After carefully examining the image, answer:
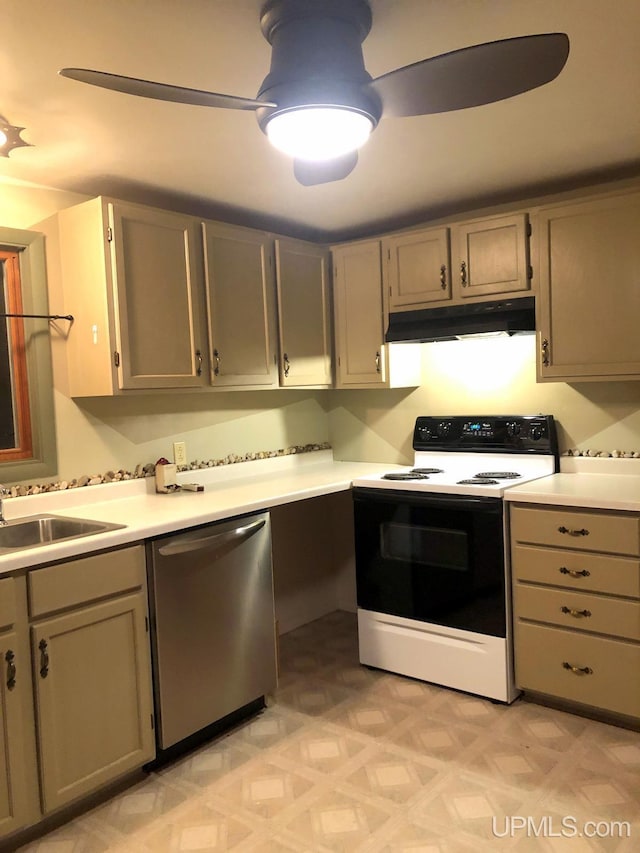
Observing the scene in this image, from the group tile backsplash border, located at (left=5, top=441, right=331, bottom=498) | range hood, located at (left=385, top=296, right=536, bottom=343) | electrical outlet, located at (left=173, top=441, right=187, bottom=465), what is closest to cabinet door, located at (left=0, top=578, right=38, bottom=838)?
tile backsplash border, located at (left=5, top=441, right=331, bottom=498)

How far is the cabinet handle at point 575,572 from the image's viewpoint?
257 centimetres

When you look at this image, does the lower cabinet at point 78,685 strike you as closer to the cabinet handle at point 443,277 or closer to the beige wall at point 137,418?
the beige wall at point 137,418

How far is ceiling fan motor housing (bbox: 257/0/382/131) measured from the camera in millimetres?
1480

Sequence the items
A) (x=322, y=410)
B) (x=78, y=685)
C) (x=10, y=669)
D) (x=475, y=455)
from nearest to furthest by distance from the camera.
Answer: (x=10, y=669) < (x=78, y=685) < (x=475, y=455) < (x=322, y=410)

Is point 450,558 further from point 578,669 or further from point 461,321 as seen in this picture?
point 461,321

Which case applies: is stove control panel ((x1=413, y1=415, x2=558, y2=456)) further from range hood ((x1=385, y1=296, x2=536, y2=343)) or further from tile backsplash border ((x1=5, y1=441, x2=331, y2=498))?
tile backsplash border ((x1=5, y1=441, x2=331, y2=498))

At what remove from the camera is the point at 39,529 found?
252 cm

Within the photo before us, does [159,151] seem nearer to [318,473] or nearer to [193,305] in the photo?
[193,305]

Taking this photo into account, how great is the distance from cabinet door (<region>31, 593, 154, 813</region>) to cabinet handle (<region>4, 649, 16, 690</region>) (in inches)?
2.7

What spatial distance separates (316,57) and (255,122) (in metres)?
0.74

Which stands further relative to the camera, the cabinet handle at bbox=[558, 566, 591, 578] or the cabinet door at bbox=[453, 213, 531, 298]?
the cabinet door at bbox=[453, 213, 531, 298]

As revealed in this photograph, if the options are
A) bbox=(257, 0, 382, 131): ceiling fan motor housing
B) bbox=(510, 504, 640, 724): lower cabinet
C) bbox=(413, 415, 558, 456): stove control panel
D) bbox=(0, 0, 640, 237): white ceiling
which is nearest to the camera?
bbox=(257, 0, 382, 131): ceiling fan motor housing

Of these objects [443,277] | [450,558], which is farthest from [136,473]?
[443,277]

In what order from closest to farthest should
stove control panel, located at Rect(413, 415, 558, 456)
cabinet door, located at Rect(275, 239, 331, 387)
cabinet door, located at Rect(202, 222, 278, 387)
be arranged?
1. cabinet door, located at Rect(202, 222, 278, 387)
2. stove control panel, located at Rect(413, 415, 558, 456)
3. cabinet door, located at Rect(275, 239, 331, 387)
